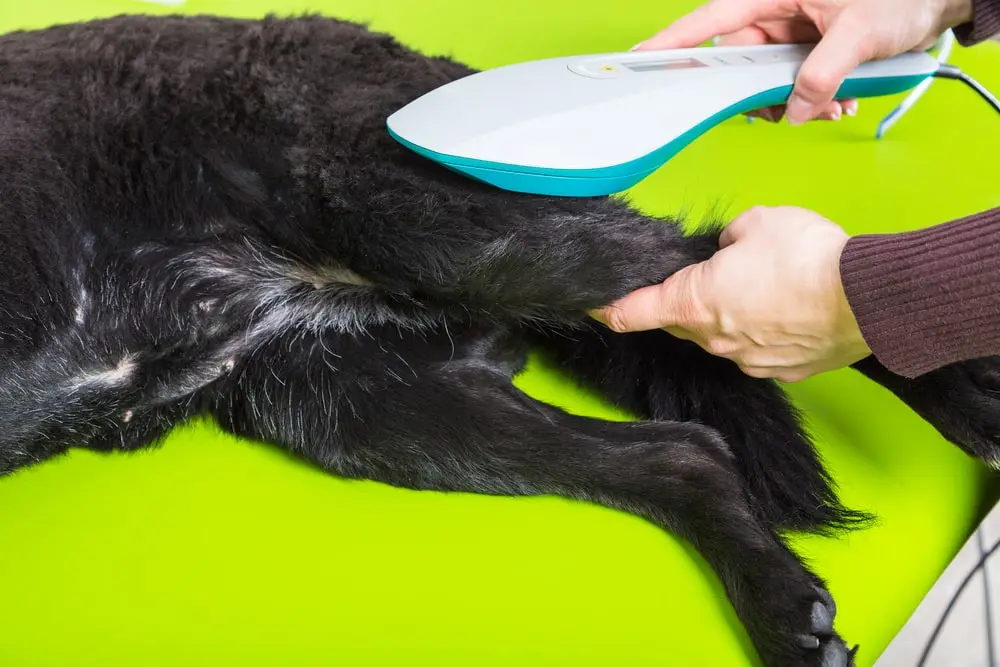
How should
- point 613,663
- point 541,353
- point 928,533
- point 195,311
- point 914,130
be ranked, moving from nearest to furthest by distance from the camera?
point 613,663 → point 928,533 → point 195,311 → point 541,353 → point 914,130

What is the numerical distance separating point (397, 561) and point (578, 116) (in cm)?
57

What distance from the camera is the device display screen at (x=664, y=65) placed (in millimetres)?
1045

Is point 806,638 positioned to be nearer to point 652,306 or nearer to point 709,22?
point 652,306

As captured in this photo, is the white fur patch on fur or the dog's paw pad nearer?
the dog's paw pad

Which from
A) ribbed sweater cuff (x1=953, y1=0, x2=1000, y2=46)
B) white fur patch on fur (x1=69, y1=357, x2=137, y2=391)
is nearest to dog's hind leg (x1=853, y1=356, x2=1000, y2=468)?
ribbed sweater cuff (x1=953, y1=0, x2=1000, y2=46)

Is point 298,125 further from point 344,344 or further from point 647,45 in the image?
point 647,45

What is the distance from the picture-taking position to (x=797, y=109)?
1.11m

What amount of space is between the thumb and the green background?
19 centimetres

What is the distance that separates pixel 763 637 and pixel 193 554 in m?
0.67

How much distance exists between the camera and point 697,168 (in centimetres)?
163

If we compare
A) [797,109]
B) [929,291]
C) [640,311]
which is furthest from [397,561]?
[797,109]

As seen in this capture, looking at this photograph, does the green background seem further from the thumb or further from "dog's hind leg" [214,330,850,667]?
the thumb

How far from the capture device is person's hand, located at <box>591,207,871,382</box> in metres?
0.85

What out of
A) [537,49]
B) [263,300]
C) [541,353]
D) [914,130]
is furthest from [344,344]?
[914,130]
